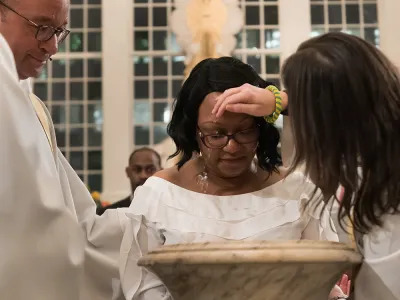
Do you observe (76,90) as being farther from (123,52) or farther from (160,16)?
(160,16)

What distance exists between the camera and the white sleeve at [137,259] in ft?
7.97

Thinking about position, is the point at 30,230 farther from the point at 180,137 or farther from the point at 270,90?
the point at 270,90

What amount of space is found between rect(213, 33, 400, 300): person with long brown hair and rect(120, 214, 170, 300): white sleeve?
71cm

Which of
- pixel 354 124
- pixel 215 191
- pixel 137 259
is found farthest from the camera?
pixel 215 191

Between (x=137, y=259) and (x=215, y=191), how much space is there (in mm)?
392

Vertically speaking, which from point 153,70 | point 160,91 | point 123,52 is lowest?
point 160,91

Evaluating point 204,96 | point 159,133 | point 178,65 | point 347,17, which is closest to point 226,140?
point 204,96

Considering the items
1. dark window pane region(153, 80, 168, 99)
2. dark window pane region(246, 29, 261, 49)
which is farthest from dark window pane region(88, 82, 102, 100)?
dark window pane region(246, 29, 261, 49)

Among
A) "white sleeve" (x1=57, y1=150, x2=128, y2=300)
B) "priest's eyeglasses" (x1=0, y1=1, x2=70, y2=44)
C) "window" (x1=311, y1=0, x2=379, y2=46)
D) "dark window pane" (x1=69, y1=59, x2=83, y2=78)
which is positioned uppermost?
"window" (x1=311, y1=0, x2=379, y2=46)

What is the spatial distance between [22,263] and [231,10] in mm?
7174

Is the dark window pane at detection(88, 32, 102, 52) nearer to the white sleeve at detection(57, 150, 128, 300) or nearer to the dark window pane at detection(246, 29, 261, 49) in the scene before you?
the dark window pane at detection(246, 29, 261, 49)

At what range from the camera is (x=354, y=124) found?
1.93 m

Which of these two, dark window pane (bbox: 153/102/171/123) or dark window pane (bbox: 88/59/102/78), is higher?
dark window pane (bbox: 88/59/102/78)

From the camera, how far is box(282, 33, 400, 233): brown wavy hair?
6.30ft
